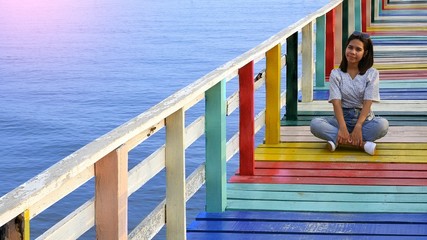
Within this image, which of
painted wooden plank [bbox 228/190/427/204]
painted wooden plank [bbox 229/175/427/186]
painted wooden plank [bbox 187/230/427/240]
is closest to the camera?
painted wooden plank [bbox 187/230/427/240]

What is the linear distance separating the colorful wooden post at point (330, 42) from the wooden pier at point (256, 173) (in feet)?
1.16

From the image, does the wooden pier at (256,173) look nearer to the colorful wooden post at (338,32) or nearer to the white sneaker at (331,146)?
the white sneaker at (331,146)

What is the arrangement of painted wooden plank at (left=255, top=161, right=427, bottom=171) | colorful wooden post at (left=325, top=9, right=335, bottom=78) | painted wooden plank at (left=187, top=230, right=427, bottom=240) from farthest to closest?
colorful wooden post at (left=325, top=9, right=335, bottom=78) → painted wooden plank at (left=255, top=161, right=427, bottom=171) → painted wooden plank at (left=187, top=230, right=427, bottom=240)

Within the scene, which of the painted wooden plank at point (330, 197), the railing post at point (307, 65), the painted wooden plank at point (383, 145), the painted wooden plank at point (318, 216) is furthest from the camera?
the railing post at point (307, 65)

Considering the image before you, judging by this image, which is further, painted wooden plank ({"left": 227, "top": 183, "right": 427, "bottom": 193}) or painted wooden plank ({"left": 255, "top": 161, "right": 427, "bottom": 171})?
painted wooden plank ({"left": 255, "top": 161, "right": 427, "bottom": 171})

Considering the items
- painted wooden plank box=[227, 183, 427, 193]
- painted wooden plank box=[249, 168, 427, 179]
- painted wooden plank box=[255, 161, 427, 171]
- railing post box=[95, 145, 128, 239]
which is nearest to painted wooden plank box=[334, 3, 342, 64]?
painted wooden plank box=[255, 161, 427, 171]

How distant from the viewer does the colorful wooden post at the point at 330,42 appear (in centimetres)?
1150

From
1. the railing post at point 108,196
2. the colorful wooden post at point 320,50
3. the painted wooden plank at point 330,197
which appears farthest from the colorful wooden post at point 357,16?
the railing post at point 108,196

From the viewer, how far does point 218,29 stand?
124 ft

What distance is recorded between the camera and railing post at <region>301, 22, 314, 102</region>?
10.2 m

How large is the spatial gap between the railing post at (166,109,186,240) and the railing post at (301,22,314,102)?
4.82 m

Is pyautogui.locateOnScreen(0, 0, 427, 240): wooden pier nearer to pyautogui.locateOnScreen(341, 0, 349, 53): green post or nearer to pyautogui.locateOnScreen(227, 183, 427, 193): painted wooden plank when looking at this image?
pyautogui.locateOnScreen(227, 183, 427, 193): painted wooden plank

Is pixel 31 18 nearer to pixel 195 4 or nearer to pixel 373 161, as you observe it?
pixel 195 4

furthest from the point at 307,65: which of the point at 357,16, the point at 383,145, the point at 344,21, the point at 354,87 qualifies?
the point at 357,16
